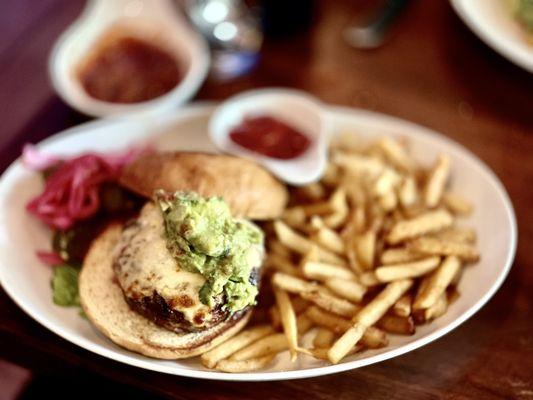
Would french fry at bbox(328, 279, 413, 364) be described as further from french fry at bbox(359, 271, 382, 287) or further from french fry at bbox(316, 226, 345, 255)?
french fry at bbox(316, 226, 345, 255)

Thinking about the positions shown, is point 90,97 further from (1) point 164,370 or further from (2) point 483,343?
(2) point 483,343

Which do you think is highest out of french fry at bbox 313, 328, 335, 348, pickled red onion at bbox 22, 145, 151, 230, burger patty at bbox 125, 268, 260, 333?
pickled red onion at bbox 22, 145, 151, 230

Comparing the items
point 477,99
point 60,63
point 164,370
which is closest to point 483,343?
point 164,370

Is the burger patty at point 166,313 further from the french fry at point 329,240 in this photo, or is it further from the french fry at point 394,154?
the french fry at point 394,154

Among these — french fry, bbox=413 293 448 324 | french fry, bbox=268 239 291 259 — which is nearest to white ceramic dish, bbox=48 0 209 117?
french fry, bbox=268 239 291 259

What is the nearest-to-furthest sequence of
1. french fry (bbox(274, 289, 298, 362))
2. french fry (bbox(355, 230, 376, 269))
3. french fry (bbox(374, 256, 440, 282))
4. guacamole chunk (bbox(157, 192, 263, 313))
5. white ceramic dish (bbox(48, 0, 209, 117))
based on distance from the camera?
guacamole chunk (bbox(157, 192, 263, 313)) → french fry (bbox(274, 289, 298, 362)) → french fry (bbox(374, 256, 440, 282)) → french fry (bbox(355, 230, 376, 269)) → white ceramic dish (bbox(48, 0, 209, 117))
